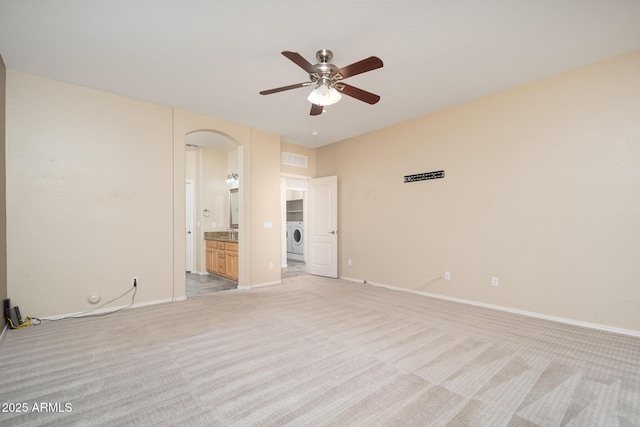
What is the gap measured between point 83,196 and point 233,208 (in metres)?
3.40

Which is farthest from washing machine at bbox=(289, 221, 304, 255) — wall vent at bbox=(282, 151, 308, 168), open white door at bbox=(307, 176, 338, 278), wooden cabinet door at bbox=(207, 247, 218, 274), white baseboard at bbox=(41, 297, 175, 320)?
white baseboard at bbox=(41, 297, 175, 320)

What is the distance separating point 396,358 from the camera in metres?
2.37

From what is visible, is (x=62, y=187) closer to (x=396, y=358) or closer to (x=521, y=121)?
(x=396, y=358)

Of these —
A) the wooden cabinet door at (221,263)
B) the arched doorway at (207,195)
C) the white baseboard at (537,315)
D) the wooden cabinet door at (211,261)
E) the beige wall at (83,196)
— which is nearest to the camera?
the white baseboard at (537,315)

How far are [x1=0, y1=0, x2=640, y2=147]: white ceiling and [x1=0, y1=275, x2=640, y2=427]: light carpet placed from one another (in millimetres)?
2860

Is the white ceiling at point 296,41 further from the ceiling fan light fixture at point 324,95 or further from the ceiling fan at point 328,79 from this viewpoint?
the ceiling fan light fixture at point 324,95

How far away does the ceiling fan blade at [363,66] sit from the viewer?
218 centimetres

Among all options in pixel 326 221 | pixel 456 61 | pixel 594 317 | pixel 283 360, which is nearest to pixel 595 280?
pixel 594 317

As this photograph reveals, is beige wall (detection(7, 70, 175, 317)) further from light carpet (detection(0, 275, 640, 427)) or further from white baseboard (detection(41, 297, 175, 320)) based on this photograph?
light carpet (detection(0, 275, 640, 427))

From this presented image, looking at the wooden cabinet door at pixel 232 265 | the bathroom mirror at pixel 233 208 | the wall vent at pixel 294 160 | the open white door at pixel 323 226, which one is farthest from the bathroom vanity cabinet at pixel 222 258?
the wall vent at pixel 294 160

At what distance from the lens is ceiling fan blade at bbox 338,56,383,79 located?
7.16ft

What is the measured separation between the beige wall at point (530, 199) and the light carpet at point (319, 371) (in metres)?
0.49

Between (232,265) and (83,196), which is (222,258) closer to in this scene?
(232,265)

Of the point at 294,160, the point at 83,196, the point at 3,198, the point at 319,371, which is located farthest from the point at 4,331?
the point at 294,160
